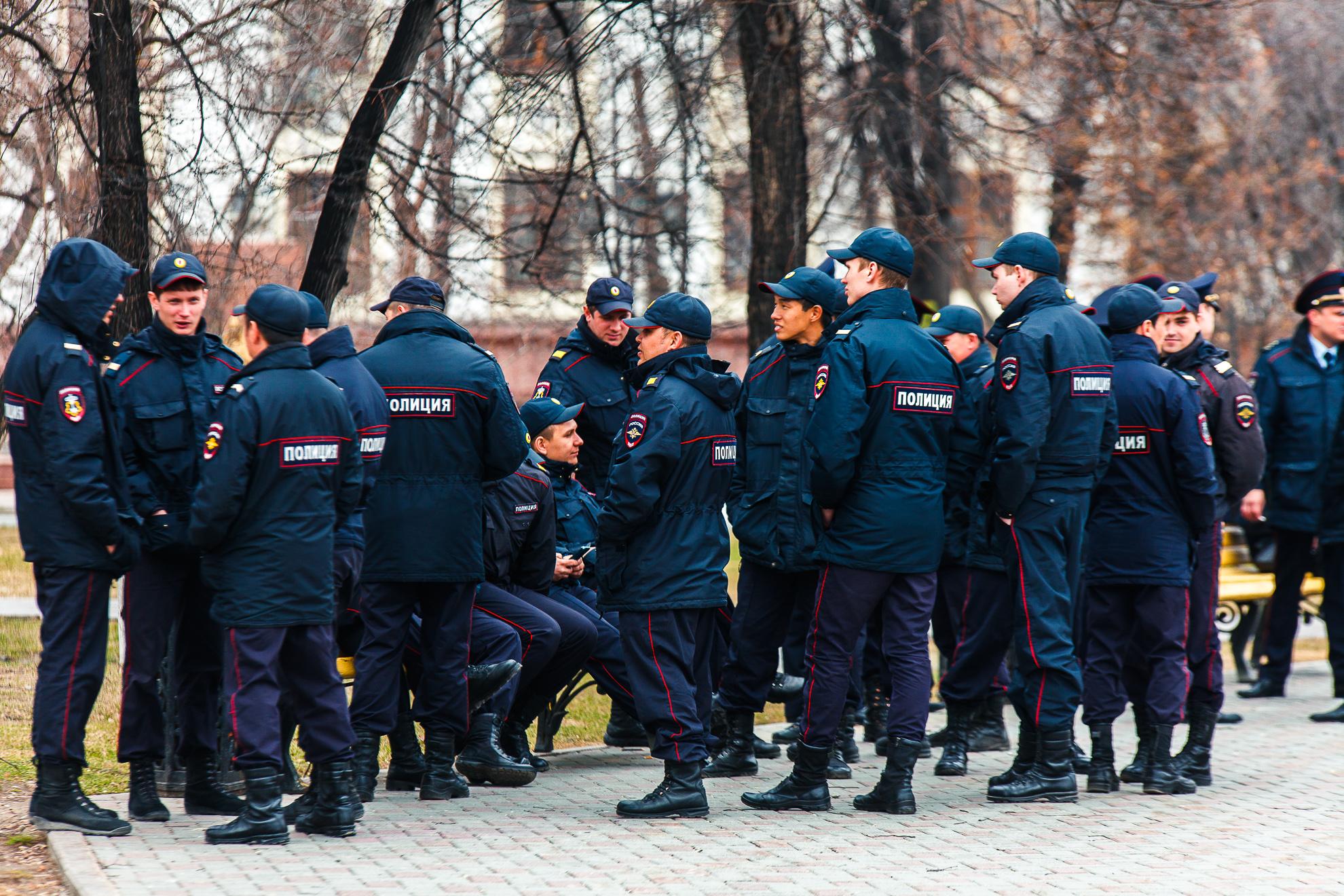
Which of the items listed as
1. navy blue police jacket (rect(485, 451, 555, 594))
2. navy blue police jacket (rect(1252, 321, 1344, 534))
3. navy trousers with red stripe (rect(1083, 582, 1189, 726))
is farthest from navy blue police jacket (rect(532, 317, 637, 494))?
navy blue police jacket (rect(1252, 321, 1344, 534))

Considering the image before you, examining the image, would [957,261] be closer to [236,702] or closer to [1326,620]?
[1326,620]

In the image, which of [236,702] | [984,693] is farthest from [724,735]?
[236,702]

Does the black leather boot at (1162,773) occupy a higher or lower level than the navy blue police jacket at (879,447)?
lower

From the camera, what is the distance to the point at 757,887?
5.00 meters

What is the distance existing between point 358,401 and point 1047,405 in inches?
112

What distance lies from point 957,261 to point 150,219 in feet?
28.4

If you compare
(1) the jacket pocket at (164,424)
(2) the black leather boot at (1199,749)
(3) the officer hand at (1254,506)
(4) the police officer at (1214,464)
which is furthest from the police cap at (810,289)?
(3) the officer hand at (1254,506)

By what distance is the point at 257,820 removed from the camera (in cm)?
543

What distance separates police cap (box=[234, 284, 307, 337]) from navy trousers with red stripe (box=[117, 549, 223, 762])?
0.93 metres

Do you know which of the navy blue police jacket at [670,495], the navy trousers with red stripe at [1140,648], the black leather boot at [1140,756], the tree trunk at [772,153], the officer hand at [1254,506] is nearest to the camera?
the navy blue police jacket at [670,495]

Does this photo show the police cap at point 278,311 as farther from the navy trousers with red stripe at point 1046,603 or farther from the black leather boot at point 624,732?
the navy trousers with red stripe at point 1046,603

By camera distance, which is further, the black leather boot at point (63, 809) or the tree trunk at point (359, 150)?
the tree trunk at point (359, 150)

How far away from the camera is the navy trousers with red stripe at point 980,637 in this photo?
7.25 m

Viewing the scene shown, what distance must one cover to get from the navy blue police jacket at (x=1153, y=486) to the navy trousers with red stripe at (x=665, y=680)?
6.51 ft
